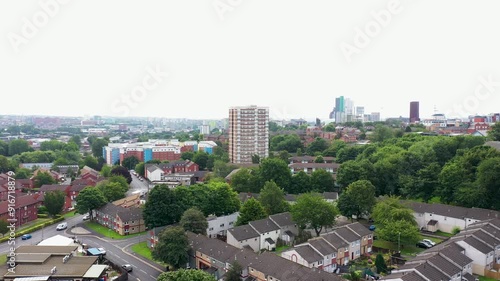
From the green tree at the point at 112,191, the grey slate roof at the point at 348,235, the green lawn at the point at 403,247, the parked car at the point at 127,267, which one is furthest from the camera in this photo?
the green tree at the point at 112,191

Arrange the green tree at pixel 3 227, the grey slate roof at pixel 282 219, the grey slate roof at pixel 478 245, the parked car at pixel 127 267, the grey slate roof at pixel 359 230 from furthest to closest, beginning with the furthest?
the green tree at pixel 3 227 → the grey slate roof at pixel 282 219 → the grey slate roof at pixel 359 230 → the parked car at pixel 127 267 → the grey slate roof at pixel 478 245

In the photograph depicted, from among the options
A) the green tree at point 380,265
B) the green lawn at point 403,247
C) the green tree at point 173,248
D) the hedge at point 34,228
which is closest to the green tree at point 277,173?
the green lawn at point 403,247

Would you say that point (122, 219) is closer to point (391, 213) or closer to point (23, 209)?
point (23, 209)

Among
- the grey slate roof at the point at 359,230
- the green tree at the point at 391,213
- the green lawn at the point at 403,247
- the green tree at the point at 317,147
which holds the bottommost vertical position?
the green lawn at the point at 403,247

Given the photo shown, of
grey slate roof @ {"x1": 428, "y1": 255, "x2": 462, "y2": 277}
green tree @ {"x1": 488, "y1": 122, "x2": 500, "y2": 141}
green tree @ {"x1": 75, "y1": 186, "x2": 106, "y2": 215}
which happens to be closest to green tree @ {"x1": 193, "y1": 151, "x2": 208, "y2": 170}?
green tree @ {"x1": 75, "y1": 186, "x2": 106, "y2": 215}

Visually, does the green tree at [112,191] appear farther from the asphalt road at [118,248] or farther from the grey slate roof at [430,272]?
the grey slate roof at [430,272]

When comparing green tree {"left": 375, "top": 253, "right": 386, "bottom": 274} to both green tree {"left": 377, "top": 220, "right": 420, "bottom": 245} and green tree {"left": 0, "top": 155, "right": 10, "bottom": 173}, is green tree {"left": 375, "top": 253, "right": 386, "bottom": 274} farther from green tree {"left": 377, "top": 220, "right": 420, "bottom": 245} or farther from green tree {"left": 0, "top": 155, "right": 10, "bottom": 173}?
green tree {"left": 0, "top": 155, "right": 10, "bottom": 173}

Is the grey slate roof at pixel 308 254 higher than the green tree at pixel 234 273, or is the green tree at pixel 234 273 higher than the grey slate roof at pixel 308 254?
the grey slate roof at pixel 308 254

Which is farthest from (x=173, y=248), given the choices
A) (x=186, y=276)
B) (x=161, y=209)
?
(x=161, y=209)
